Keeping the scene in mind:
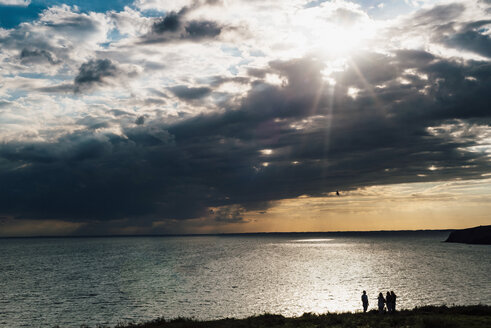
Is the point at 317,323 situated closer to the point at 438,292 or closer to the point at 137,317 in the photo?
the point at 137,317

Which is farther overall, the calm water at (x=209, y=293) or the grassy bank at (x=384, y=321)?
the calm water at (x=209, y=293)

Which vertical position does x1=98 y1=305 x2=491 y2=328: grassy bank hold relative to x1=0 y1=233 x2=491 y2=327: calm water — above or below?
above

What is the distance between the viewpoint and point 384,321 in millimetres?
36875

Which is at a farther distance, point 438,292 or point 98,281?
point 98,281

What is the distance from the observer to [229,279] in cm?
9244

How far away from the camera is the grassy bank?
34.1m

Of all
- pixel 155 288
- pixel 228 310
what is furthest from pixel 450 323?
pixel 155 288

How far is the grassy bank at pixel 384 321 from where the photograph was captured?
112 feet

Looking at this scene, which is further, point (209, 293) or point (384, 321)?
point (209, 293)

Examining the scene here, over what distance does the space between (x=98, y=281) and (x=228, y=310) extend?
5016cm

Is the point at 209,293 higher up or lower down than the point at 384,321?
lower down

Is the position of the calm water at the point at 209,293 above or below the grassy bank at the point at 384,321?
below

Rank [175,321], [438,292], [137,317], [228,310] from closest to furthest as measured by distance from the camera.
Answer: [175,321] → [137,317] → [228,310] → [438,292]

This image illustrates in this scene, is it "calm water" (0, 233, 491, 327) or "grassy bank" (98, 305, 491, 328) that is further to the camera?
"calm water" (0, 233, 491, 327)
